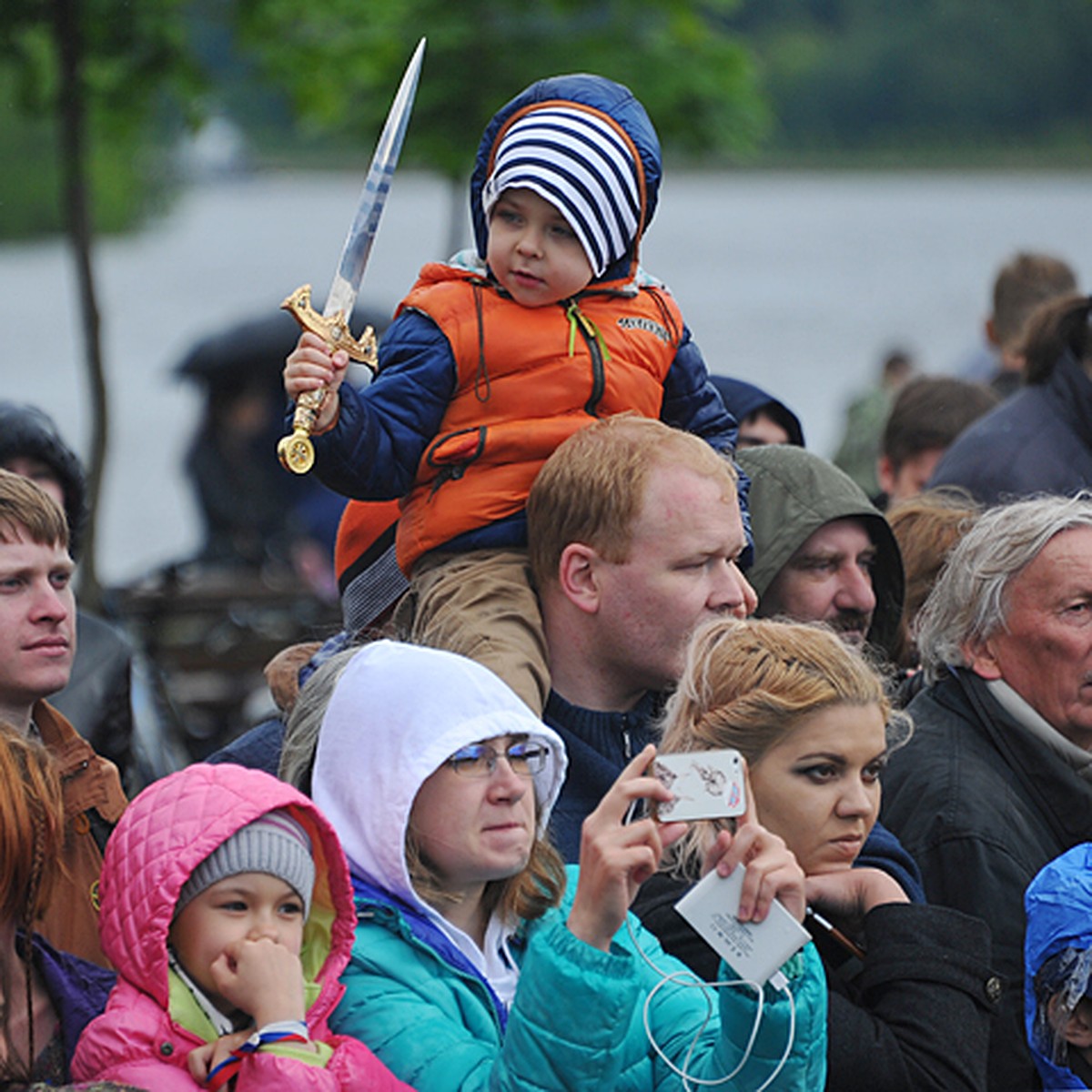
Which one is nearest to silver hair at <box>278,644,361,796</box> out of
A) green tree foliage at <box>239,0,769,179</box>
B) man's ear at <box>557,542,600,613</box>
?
man's ear at <box>557,542,600,613</box>

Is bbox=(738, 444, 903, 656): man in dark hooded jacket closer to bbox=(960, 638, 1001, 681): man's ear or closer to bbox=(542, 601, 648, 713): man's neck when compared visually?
bbox=(960, 638, 1001, 681): man's ear

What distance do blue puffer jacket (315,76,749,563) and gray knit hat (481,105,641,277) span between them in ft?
0.24

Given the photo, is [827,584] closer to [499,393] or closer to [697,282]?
[499,393]

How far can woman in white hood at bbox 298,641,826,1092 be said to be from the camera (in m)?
2.69

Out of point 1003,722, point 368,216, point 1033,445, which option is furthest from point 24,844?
point 1033,445

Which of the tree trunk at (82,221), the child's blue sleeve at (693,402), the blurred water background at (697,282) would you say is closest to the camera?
the child's blue sleeve at (693,402)

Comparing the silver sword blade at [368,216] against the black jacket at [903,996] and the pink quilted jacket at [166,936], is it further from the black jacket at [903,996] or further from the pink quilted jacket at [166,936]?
the black jacket at [903,996]

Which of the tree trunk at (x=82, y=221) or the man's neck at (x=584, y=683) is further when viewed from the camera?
the tree trunk at (x=82, y=221)

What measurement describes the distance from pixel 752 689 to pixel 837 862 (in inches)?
13.2

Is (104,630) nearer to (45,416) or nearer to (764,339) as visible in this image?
(45,416)

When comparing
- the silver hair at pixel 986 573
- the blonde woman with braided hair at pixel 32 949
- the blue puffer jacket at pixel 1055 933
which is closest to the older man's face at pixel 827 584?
the silver hair at pixel 986 573

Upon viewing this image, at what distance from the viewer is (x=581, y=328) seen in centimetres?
398

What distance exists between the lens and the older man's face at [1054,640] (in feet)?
13.4

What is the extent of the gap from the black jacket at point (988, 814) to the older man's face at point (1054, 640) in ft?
0.27
